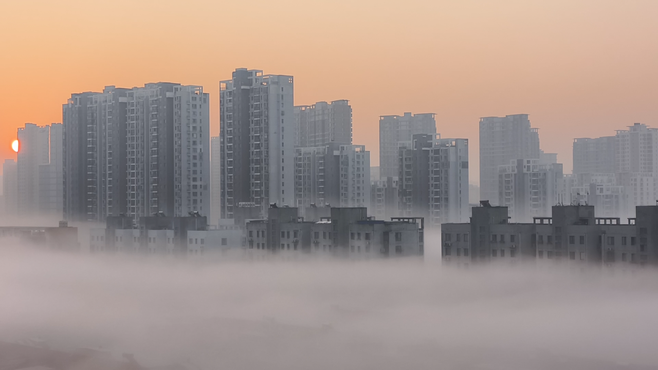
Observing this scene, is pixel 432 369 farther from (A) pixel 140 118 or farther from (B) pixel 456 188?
(A) pixel 140 118

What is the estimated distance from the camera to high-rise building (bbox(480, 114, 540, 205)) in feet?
186

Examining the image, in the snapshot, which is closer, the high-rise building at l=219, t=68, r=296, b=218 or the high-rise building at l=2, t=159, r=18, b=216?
the high-rise building at l=219, t=68, r=296, b=218

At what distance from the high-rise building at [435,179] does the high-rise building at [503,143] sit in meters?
12.8

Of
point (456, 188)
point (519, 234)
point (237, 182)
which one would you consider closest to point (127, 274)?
point (237, 182)

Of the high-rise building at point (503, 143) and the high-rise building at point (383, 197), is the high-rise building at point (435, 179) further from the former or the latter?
the high-rise building at point (503, 143)

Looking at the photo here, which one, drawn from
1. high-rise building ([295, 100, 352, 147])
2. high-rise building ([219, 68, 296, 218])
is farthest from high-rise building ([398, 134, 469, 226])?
high-rise building ([295, 100, 352, 147])

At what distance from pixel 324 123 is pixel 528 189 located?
14.2 m

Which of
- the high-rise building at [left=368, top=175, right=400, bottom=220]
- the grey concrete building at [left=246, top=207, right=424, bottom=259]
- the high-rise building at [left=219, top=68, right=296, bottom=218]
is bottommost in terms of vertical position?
the grey concrete building at [left=246, top=207, right=424, bottom=259]

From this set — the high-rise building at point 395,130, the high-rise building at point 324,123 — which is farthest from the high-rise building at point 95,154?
the high-rise building at point 395,130

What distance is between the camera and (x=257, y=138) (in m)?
39.4

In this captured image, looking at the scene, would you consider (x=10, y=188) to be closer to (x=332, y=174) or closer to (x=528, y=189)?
(x=332, y=174)

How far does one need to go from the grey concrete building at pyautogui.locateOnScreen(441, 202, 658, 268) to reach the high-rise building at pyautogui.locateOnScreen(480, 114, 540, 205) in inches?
1153

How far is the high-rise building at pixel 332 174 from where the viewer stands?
4503cm

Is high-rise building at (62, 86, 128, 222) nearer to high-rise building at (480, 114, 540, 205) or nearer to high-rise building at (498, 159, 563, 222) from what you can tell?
high-rise building at (498, 159, 563, 222)
